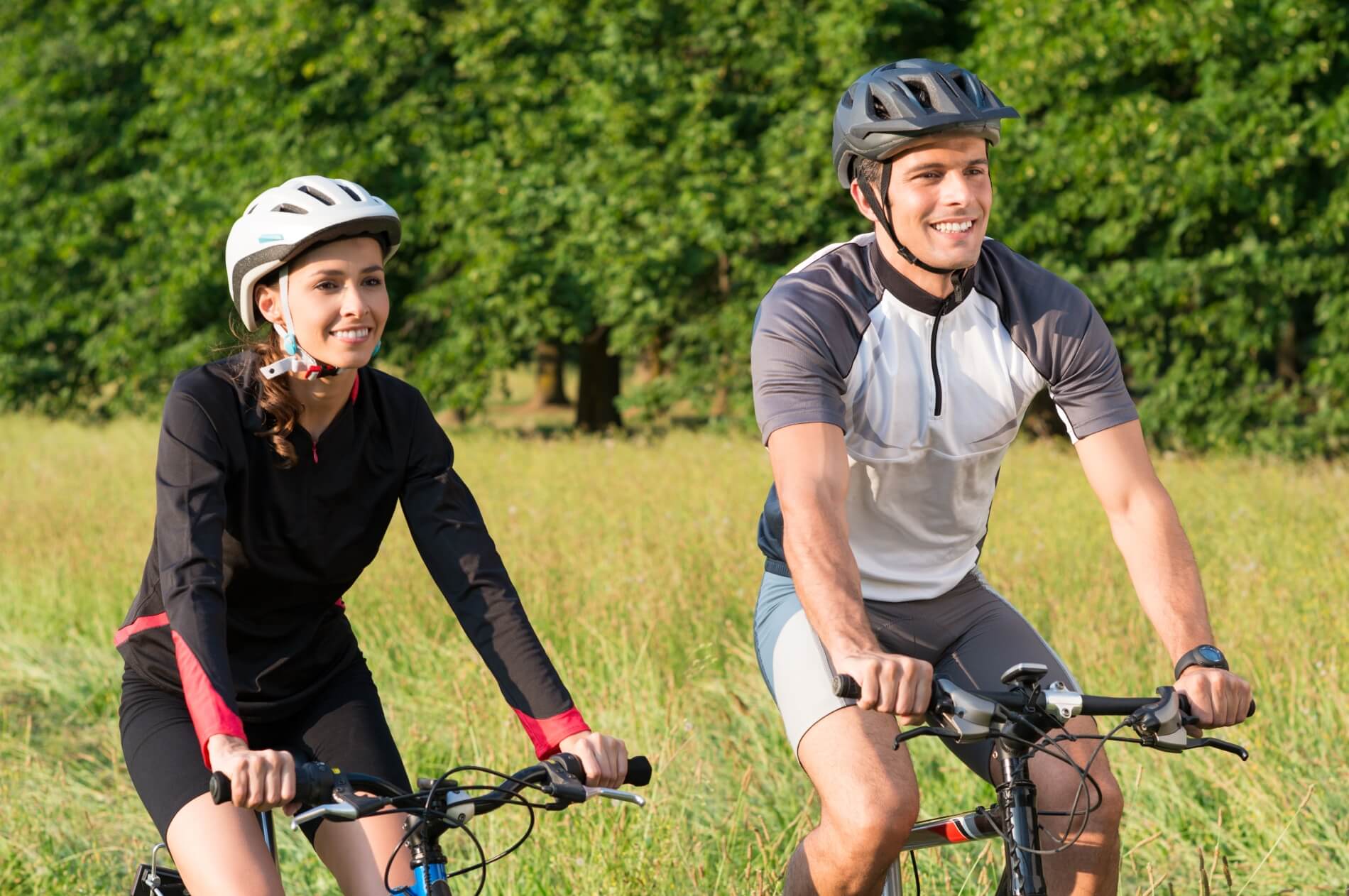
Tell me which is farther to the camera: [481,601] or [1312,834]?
[1312,834]

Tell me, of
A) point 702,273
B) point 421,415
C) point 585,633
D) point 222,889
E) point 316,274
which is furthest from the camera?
point 702,273

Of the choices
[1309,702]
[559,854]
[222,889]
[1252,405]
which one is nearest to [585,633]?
[559,854]

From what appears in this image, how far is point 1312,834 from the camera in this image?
4.52 m

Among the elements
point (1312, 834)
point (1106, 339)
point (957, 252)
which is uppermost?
point (957, 252)

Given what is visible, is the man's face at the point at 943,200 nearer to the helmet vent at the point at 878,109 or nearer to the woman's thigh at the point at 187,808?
the helmet vent at the point at 878,109

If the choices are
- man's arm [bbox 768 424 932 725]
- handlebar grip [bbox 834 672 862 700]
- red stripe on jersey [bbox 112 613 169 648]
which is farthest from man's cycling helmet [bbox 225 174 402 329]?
handlebar grip [bbox 834 672 862 700]

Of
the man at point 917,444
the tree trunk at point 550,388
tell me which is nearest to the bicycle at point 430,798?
the man at point 917,444

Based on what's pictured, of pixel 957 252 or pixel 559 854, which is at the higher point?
pixel 957 252

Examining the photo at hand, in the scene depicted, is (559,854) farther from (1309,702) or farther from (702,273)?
(702,273)

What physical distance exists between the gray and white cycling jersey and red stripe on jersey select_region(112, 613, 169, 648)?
1319mm

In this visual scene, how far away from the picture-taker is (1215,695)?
2.82 m

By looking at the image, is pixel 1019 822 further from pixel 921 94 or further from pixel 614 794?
pixel 921 94

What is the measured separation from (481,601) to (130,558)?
7213 millimetres

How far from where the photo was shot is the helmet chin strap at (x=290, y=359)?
3133 millimetres
